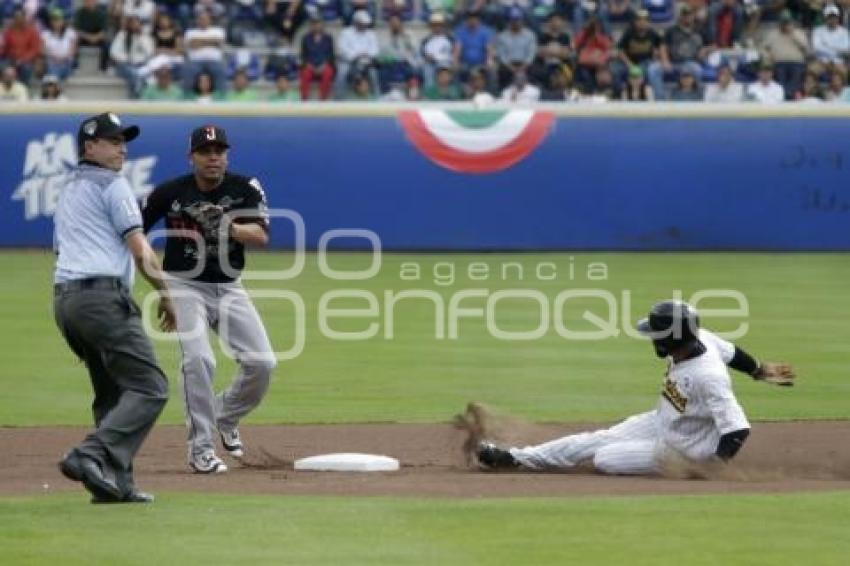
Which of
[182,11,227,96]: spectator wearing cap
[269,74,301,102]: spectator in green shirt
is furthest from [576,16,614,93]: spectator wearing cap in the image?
[182,11,227,96]: spectator wearing cap

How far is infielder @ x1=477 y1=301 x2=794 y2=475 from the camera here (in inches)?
416

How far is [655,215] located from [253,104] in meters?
5.39

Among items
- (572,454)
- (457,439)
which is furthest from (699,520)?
(457,439)

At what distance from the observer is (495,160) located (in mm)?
25312

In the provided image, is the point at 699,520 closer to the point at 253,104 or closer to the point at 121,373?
the point at 121,373

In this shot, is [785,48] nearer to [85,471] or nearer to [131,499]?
[131,499]

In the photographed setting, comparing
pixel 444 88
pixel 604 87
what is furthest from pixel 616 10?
pixel 444 88

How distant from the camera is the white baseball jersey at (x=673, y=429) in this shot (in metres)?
10.6

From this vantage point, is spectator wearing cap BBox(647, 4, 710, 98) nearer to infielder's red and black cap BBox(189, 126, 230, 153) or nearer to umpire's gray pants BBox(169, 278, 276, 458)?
umpire's gray pants BBox(169, 278, 276, 458)

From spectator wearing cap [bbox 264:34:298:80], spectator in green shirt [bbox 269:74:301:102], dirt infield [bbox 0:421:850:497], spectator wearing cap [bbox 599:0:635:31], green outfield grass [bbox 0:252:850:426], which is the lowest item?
green outfield grass [bbox 0:252:850:426]

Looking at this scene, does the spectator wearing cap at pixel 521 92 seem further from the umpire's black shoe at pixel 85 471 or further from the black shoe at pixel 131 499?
the umpire's black shoe at pixel 85 471

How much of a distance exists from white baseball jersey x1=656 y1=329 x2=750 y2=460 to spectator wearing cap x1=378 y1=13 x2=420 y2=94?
18.1 m

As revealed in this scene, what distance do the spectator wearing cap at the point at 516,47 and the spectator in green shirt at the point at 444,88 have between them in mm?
685

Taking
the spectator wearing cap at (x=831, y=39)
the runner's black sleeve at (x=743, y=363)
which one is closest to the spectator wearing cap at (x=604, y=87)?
the spectator wearing cap at (x=831, y=39)
